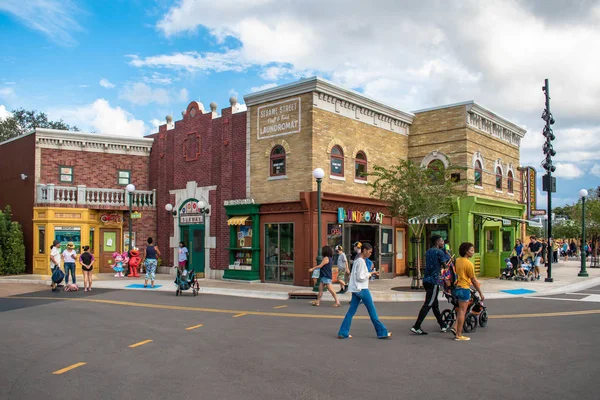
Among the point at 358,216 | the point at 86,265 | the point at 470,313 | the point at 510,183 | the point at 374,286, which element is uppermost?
the point at 510,183

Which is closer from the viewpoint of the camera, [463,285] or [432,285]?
[463,285]

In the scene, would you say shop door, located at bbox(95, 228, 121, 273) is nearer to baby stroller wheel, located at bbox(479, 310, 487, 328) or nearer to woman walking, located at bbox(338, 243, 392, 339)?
woman walking, located at bbox(338, 243, 392, 339)

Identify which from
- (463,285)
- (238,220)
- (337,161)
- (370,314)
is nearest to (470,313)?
(463,285)

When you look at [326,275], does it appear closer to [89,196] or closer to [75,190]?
[89,196]

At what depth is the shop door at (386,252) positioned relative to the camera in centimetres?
2175

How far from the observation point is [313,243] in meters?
18.3

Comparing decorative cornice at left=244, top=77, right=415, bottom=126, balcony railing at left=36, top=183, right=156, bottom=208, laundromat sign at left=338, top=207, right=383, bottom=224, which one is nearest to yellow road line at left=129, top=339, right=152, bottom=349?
laundromat sign at left=338, top=207, right=383, bottom=224

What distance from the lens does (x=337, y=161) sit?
19891 millimetres

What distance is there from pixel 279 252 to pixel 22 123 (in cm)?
3987

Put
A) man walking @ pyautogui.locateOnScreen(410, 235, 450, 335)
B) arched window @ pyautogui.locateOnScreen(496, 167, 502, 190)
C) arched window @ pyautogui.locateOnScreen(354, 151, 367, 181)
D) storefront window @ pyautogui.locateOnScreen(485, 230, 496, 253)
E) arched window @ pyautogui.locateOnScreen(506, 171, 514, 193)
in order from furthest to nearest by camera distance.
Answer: arched window @ pyautogui.locateOnScreen(506, 171, 514, 193) < arched window @ pyautogui.locateOnScreen(496, 167, 502, 190) < storefront window @ pyautogui.locateOnScreen(485, 230, 496, 253) < arched window @ pyautogui.locateOnScreen(354, 151, 367, 181) < man walking @ pyautogui.locateOnScreen(410, 235, 450, 335)

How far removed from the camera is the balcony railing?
936 inches

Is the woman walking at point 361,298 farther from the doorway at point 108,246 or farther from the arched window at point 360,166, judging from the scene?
the doorway at point 108,246

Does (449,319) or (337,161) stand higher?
(337,161)

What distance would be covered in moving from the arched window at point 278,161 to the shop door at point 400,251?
21.1ft
